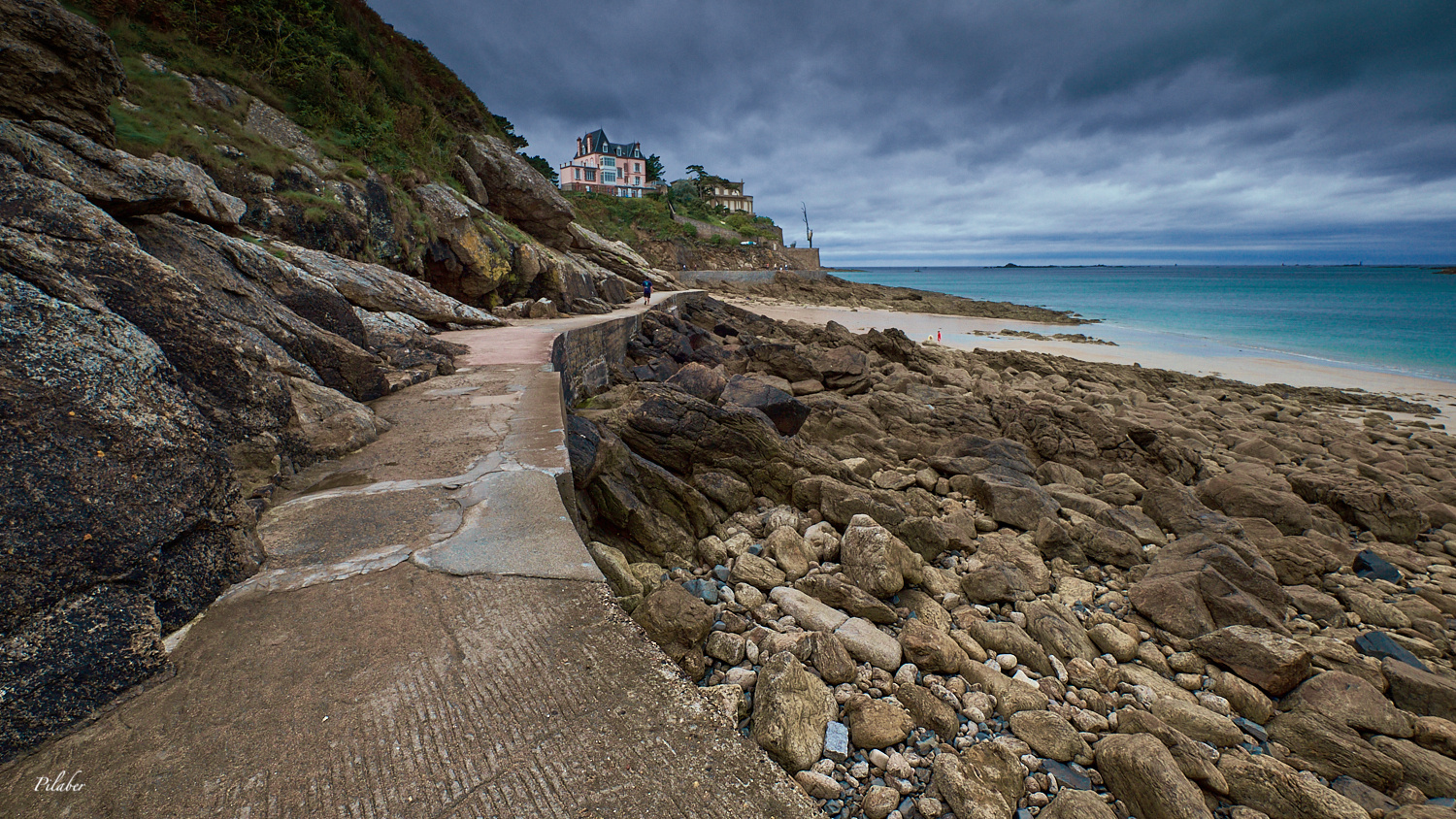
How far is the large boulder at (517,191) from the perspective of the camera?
18.6 m

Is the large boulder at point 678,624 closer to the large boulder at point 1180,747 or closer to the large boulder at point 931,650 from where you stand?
the large boulder at point 931,650

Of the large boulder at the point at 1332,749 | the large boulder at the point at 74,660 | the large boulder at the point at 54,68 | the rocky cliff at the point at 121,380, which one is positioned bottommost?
the large boulder at the point at 1332,749

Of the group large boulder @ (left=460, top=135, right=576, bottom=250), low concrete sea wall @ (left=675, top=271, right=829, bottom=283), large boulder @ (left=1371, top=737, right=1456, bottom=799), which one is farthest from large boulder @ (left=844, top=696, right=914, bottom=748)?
low concrete sea wall @ (left=675, top=271, right=829, bottom=283)

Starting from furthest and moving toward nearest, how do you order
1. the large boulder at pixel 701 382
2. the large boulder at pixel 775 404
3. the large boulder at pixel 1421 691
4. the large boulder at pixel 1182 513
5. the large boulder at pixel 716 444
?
the large boulder at pixel 701 382
the large boulder at pixel 775 404
the large boulder at pixel 716 444
the large boulder at pixel 1182 513
the large boulder at pixel 1421 691

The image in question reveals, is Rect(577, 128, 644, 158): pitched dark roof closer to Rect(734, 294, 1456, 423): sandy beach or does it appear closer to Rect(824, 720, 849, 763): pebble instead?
Rect(734, 294, 1456, 423): sandy beach

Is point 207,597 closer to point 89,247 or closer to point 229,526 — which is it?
point 229,526

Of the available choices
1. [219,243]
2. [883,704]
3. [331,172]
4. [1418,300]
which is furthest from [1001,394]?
[1418,300]

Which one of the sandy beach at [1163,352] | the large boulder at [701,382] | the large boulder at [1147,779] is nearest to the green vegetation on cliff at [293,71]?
the large boulder at [701,382]

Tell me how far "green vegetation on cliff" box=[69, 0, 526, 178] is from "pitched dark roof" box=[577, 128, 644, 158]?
52.2 metres

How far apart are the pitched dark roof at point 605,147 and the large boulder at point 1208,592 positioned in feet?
234

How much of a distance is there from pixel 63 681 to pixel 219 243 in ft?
14.5

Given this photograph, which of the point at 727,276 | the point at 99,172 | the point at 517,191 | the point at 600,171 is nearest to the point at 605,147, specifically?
the point at 600,171

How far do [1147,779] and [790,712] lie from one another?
1.55 metres

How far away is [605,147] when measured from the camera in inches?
2650
